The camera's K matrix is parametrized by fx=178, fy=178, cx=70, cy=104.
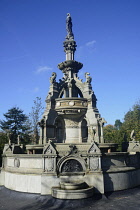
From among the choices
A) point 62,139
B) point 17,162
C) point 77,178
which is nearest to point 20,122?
point 62,139

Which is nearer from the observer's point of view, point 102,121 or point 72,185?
point 72,185

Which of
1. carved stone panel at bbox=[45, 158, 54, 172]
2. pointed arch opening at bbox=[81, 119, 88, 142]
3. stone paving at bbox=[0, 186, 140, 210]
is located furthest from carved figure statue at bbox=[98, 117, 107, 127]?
carved stone panel at bbox=[45, 158, 54, 172]

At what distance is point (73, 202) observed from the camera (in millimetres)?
10898

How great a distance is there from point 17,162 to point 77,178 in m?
5.16

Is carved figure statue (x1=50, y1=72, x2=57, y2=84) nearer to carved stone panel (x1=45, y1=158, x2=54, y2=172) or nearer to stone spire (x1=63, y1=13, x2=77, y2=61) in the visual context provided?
stone spire (x1=63, y1=13, x2=77, y2=61)

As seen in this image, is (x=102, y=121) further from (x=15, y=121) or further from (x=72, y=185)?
(x=15, y=121)

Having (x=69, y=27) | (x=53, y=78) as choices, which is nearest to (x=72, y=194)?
(x=53, y=78)

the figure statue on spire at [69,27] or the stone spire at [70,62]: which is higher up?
the figure statue on spire at [69,27]

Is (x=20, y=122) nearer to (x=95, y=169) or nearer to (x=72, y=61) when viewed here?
(x=72, y=61)

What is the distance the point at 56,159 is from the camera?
43.1ft

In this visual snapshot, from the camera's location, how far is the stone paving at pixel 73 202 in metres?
10.5

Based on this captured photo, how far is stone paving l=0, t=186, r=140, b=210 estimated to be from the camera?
10484mm

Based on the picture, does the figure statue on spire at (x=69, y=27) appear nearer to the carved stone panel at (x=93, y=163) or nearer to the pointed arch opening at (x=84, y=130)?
the pointed arch opening at (x=84, y=130)

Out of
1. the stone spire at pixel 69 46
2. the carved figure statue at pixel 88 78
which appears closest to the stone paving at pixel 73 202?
the carved figure statue at pixel 88 78
